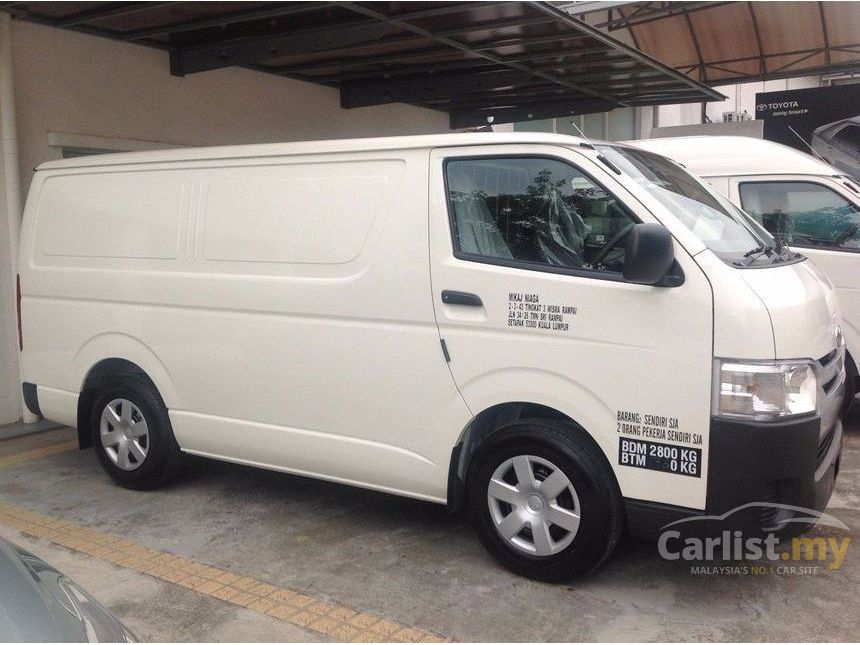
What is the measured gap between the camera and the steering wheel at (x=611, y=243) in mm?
3844

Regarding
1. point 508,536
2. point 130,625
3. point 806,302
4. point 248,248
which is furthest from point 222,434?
point 806,302

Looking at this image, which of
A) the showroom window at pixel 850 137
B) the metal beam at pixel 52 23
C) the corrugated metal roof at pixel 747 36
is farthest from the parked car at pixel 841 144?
the metal beam at pixel 52 23

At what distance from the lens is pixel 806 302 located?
3816mm

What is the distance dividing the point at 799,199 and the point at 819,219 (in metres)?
0.22

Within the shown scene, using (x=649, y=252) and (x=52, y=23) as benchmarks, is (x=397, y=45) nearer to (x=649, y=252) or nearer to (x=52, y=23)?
(x=52, y=23)

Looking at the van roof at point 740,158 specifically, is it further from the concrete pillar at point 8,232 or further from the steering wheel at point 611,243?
the concrete pillar at point 8,232

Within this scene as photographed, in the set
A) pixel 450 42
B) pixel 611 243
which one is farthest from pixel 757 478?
pixel 450 42

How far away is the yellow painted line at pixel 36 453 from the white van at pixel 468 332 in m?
1.11

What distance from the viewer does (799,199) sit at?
675 cm

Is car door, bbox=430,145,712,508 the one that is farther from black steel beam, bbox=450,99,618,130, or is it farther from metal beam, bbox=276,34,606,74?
black steel beam, bbox=450,99,618,130

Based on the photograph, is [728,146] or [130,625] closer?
[130,625]

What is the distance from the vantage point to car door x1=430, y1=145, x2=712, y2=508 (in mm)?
3635

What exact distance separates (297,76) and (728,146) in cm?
512

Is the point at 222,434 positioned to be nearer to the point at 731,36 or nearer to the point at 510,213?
the point at 510,213
